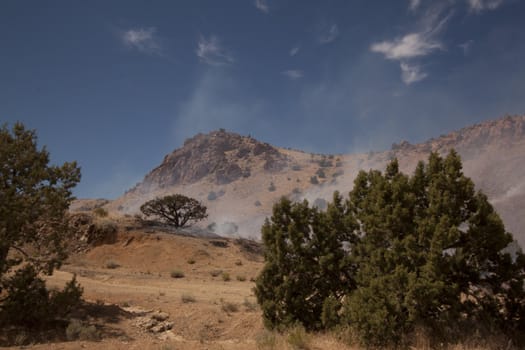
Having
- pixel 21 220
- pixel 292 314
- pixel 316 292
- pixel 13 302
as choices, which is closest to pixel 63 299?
pixel 13 302

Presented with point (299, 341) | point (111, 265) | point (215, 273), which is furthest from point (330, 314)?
point (111, 265)

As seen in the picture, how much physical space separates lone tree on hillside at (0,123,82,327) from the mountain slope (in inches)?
1490

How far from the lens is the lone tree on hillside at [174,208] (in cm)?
4356

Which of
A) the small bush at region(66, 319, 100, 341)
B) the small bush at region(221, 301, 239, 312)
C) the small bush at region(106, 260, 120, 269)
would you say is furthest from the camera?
the small bush at region(106, 260, 120, 269)

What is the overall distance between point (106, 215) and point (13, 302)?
101 feet

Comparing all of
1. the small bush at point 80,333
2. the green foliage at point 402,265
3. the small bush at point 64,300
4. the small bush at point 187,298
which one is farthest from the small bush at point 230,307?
the small bush at point 64,300

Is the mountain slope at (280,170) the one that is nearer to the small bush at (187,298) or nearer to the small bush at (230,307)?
the small bush at (230,307)

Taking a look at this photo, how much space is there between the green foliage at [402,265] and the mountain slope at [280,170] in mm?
31497

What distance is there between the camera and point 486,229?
27.2 feet

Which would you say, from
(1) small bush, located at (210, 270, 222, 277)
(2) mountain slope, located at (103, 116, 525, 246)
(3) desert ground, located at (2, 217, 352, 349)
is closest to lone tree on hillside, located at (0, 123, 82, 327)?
(3) desert ground, located at (2, 217, 352, 349)

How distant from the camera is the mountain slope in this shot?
5098 cm

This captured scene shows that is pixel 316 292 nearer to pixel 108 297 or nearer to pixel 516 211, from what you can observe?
pixel 108 297

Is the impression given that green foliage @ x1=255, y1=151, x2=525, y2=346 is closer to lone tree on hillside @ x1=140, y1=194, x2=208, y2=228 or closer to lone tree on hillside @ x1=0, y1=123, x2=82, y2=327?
lone tree on hillside @ x1=0, y1=123, x2=82, y2=327

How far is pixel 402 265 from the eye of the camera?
26.0 ft
